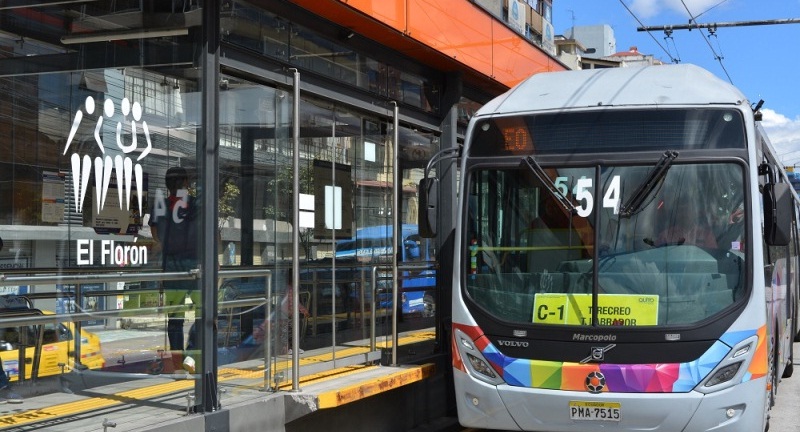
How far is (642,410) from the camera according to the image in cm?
675

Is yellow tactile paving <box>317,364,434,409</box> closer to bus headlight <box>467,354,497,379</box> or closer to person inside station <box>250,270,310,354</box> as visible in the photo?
person inside station <box>250,270,310,354</box>

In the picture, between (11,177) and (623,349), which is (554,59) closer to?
(623,349)

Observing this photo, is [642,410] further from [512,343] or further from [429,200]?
[429,200]

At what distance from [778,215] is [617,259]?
1355 millimetres

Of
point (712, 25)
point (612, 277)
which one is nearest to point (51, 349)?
point (612, 277)

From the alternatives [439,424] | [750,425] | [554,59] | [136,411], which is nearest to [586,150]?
[750,425]

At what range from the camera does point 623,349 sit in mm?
6945

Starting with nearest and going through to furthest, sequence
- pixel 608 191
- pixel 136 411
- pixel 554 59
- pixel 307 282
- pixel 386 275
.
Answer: pixel 136 411 < pixel 608 191 < pixel 307 282 < pixel 386 275 < pixel 554 59

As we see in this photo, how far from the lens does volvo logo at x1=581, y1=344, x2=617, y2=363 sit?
6.97 meters

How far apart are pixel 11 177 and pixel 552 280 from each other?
4423 mm

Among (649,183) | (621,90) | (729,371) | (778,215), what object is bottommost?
(729,371)

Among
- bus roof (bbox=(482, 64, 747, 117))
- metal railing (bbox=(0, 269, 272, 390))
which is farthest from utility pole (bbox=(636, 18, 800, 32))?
metal railing (bbox=(0, 269, 272, 390))

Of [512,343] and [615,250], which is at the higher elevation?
[615,250]

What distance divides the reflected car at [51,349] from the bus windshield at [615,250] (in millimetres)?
3121
